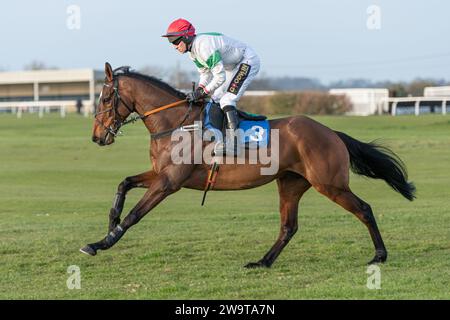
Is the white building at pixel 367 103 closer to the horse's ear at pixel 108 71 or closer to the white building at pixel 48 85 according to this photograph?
the white building at pixel 48 85

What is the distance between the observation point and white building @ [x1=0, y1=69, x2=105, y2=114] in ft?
316

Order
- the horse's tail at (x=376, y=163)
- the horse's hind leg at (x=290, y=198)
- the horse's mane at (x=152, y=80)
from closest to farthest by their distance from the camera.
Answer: the horse's mane at (x=152, y=80)
the horse's hind leg at (x=290, y=198)
the horse's tail at (x=376, y=163)

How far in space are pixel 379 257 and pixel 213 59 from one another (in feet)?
10.2

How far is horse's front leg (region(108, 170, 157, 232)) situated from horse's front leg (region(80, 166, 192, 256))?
0.31 meters

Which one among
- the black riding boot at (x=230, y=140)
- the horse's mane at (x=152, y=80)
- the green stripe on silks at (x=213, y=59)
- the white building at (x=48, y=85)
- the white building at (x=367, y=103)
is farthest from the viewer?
the white building at (x=48, y=85)

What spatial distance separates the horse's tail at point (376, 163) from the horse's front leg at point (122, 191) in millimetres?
2537

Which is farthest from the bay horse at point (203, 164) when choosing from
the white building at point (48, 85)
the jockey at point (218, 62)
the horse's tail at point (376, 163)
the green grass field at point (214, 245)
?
the white building at point (48, 85)

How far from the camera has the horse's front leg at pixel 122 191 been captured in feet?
32.2

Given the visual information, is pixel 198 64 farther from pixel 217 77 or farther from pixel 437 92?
pixel 437 92

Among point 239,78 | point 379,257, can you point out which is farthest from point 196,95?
point 379,257

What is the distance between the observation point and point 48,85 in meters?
100

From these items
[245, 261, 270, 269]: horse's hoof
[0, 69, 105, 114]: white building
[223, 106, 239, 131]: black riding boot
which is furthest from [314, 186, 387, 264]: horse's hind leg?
[0, 69, 105, 114]: white building
